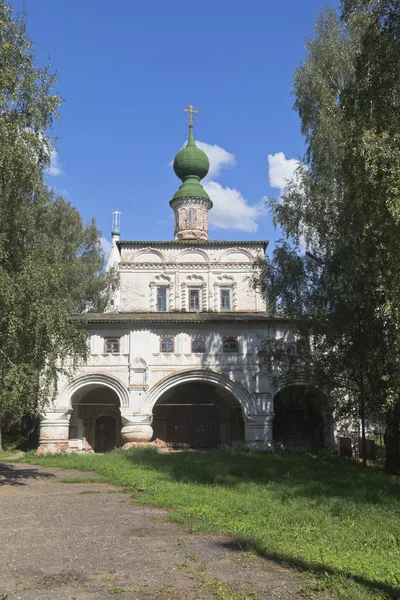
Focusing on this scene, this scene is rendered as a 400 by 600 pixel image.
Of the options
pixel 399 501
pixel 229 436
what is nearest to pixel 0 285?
pixel 399 501

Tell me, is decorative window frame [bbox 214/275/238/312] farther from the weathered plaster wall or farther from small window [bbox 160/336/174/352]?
small window [bbox 160/336/174/352]

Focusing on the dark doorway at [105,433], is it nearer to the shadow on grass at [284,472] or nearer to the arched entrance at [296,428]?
the shadow on grass at [284,472]

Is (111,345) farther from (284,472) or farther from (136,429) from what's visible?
(284,472)

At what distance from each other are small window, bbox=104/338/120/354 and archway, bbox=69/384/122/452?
2.13m

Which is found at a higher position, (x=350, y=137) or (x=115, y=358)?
(x=350, y=137)

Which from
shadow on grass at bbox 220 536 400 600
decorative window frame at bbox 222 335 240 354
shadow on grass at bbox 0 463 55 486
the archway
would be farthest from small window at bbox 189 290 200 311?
shadow on grass at bbox 220 536 400 600

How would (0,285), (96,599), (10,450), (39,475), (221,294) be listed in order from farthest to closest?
(221,294)
(10,450)
(39,475)
(0,285)
(96,599)

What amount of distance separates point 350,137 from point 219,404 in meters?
16.2

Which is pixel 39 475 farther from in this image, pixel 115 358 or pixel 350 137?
pixel 350 137

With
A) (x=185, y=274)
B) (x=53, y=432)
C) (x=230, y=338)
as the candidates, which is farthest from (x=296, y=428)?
(x=53, y=432)

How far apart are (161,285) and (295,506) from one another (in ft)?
61.8

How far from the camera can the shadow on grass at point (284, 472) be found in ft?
37.6

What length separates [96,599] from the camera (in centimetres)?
497

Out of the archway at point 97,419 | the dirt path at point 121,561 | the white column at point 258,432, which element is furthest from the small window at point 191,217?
the dirt path at point 121,561
